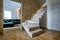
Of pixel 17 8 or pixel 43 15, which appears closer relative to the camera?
pixel 43 15

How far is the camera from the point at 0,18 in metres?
5.38

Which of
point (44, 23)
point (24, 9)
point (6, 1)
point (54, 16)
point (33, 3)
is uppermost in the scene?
point (6, 1)

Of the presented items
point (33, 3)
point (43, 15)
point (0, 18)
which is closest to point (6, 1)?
point (33, 3)

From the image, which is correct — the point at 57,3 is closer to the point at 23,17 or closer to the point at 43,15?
the point at 43,15

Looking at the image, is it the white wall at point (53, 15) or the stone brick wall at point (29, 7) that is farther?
the stone brick wall at point (29, 7)

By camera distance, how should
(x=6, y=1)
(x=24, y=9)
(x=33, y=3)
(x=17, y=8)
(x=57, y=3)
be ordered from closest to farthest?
(x=57, y=3), (x=24, y=9), (x=33, y=3), (x=6, y=1), (x=17, y=8)

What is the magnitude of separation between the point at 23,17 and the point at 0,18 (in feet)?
7.20

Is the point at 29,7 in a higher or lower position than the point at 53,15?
higher

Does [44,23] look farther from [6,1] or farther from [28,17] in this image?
[6,1]

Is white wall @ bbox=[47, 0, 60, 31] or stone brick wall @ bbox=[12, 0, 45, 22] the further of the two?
stone brick wall @ bbox=[12, 0, 45, 22]

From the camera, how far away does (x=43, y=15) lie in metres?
7.43

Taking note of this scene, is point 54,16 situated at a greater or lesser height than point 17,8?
lesser

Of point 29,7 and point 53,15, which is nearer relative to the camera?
point 53,15

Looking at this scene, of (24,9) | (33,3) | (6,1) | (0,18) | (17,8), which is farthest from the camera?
(17,8)
